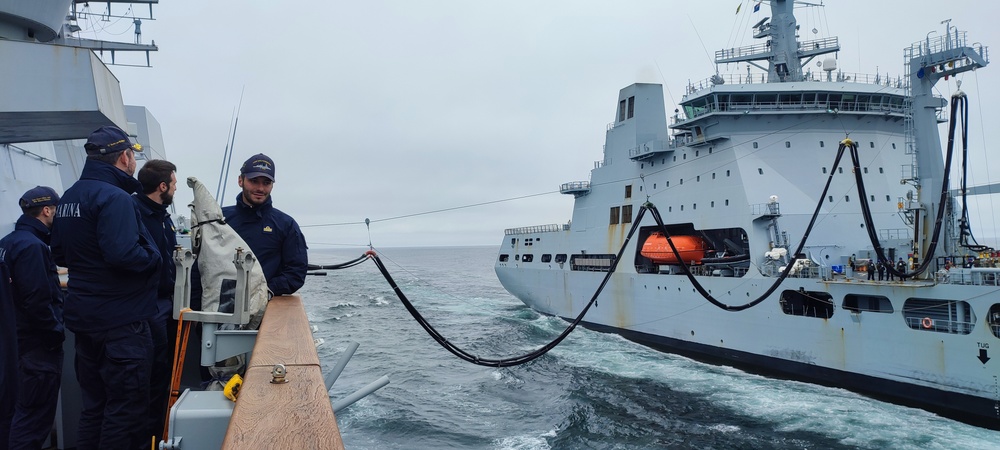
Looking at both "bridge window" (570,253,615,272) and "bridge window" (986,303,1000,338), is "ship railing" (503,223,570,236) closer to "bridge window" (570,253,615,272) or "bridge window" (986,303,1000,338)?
"bridge window" (570,253,615,272)

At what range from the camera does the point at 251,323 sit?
3.10m

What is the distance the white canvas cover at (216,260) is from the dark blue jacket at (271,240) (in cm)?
59

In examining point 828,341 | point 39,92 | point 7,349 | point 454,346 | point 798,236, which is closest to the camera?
point 7,349

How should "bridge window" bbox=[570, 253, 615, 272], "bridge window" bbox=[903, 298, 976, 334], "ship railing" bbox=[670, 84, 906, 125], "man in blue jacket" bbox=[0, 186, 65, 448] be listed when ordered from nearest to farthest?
"man in blue jacket" bbox=[0, 186, 65, 448] < "bridge window" bbox=[903, 298, 976, 334] < "ship railing" bbox=[670, 84, 906, 125] < "bridge window" bbox=[570, 253, 615, 272]

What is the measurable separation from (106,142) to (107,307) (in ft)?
2.89

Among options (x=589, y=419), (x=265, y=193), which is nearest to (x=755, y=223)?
(x=589, y=419)

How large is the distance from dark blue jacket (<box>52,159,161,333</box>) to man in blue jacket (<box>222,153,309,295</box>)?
31.4 inches

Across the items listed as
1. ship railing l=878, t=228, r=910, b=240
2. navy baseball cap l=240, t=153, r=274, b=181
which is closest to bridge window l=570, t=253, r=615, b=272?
ship railing l=878, t=228, r=910, b=240

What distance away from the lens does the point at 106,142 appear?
10.3ft

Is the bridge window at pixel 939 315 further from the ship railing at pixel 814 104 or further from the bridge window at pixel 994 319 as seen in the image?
the ship railing at pixel 814 104

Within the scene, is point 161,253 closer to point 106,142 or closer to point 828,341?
point 106,142

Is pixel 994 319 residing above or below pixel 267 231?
below

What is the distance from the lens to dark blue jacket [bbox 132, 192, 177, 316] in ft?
10.8

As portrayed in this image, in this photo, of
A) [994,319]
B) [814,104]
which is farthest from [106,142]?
[814,104]
